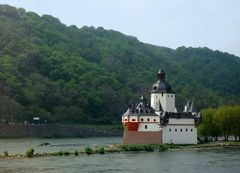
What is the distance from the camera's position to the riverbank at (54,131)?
423ft

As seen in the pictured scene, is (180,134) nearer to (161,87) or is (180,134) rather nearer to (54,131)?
(161,87)

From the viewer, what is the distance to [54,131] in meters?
137

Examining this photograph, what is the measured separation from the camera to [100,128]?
493ft

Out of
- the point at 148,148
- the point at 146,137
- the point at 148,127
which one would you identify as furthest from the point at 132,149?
the point at 148,127

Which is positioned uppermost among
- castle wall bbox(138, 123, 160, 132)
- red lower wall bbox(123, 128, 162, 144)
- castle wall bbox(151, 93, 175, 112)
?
castle wall bbox(151, 93, 175, 112)

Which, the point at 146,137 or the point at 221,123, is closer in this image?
the point at 146,137

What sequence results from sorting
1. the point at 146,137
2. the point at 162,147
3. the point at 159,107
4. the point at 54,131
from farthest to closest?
the point at 54,131, the point at 159,107, the point at 146,137, the point at 162,147

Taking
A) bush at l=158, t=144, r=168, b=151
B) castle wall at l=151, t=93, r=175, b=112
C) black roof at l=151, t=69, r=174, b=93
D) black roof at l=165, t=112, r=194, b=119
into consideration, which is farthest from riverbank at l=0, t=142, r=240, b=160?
black roof at l=151, t=69, r=174, b=93

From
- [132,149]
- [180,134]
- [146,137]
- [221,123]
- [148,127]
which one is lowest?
[132,149]

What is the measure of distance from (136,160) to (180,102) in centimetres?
10637

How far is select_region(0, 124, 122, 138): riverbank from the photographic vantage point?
12888cm

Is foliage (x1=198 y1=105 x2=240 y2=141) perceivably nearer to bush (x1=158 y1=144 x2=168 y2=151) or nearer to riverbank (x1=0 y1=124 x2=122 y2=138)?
bush (x1=158 y1=144 x2=168 y2=151)

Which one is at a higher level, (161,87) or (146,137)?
(161,87)

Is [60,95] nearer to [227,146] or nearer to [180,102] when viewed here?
[180,102]
